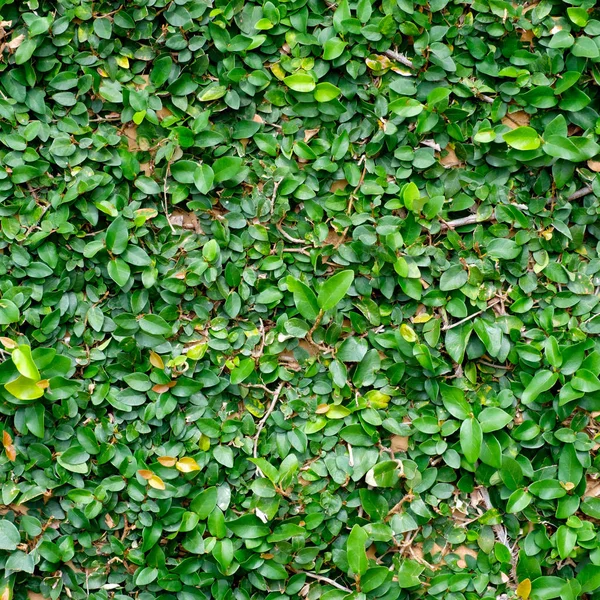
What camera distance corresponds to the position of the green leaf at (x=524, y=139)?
168 cm

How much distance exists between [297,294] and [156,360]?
406 mm

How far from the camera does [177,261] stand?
5.71ft

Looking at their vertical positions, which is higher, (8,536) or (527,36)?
(527,36)

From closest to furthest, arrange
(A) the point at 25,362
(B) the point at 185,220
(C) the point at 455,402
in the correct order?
1. (A) the point at 25,362
2. (C) the point at 455,402
3. (B) the point at 185,220

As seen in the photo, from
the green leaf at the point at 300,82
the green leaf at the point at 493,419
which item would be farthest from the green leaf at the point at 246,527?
the green leaf at the point at 300,82

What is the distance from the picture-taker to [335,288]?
1.65 metres

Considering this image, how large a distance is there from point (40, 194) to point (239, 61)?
0.64m

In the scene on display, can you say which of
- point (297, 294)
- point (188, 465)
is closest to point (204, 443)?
point (188, 465)

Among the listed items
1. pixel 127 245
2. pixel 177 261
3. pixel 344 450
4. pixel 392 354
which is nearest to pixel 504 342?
pixel 392 354

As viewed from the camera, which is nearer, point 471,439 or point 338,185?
point 471,439

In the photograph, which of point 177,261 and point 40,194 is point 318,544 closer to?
point 177,261

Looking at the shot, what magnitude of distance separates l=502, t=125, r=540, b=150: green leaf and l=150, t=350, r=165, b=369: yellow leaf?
3.45 ft

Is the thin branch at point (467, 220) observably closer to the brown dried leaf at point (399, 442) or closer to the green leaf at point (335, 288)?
the green leaf at point (335, 288)

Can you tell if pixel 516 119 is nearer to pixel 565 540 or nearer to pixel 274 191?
pixel 274 191
